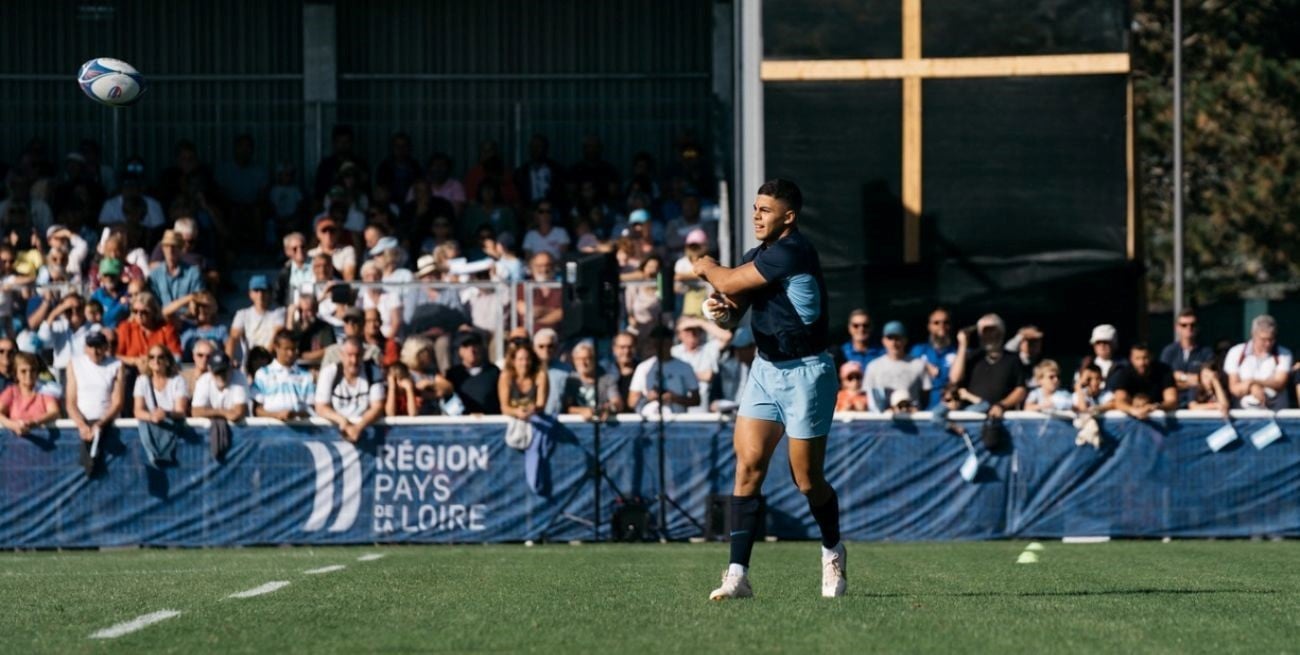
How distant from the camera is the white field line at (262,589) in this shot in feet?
34.0

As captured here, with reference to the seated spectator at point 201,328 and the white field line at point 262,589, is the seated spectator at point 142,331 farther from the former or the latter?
the white field line at point 262,589

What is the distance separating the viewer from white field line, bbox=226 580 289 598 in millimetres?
10367

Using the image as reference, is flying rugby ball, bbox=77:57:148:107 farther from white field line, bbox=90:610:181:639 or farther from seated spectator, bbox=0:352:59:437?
white field line, bbox=90:610:181:639

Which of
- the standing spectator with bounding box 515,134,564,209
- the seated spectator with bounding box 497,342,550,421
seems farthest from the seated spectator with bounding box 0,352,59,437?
the standing spectator with bounding box 515,134,564,209

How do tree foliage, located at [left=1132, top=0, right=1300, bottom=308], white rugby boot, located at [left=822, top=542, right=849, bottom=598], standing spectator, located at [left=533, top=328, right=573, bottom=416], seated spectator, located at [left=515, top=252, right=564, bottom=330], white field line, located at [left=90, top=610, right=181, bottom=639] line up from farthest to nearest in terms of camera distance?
tree foliage, located at [left=1132, top=0, right=1300, bottom=308] → seated spectator, located at [left=515, top=252, right=564, bottom=330] → standing spectator, located at [left=533, top=328, right=573, bottom=416] → white rugby boot, located at [left=822, top=542, right=849, bottom=598] → white field line, located at [left=90, top=610, right=181, bottom=639]

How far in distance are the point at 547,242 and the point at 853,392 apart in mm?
5255

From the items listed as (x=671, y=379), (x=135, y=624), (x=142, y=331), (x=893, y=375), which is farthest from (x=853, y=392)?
(x=135, y=624)

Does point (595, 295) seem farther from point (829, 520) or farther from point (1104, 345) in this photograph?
point (829, 520)

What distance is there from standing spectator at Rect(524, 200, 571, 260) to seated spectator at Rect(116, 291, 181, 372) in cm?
448

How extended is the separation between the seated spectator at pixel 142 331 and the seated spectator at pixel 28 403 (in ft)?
3.81

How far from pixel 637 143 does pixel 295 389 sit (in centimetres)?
1088

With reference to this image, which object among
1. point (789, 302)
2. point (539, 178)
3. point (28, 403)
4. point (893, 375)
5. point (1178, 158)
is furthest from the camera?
point (1178, 158)

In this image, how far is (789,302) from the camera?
9852 millimetres

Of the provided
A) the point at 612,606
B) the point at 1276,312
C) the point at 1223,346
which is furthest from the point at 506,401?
the point at 1276,312
